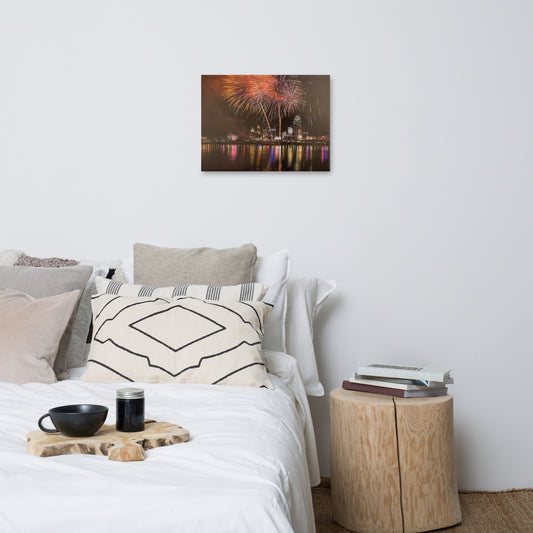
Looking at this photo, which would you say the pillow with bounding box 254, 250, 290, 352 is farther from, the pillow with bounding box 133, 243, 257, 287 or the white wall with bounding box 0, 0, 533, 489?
the white wall with bounding box 0, 0, 533, 489

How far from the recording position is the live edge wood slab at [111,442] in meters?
1.19

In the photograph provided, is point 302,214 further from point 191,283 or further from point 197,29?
point 197,29

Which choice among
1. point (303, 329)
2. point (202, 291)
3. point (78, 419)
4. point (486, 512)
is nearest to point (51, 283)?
point (202, 291)

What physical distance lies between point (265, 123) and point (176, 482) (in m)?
1.91

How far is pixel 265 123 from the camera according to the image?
272 centimetres

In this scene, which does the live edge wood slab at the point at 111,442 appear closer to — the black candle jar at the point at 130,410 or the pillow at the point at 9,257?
the black candle jar at the point at 130,410

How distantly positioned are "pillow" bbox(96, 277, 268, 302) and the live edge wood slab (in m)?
0.84

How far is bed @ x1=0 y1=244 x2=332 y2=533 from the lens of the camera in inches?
38.8

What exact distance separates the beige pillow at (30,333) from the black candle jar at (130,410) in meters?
0.72

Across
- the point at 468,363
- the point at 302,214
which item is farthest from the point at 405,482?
the point at 302,214

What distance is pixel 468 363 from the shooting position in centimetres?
272

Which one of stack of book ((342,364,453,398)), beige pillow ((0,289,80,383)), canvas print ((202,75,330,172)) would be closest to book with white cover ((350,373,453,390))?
stack of book ((342,364,453,398))

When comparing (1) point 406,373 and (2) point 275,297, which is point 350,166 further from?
(1) point 406,373

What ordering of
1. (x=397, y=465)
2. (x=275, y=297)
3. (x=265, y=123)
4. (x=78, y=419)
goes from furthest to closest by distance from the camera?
1. (x=265, y=123)
2. (x=275, y=297)
3. (x=397, y=465)
4. (x=78, y=419)
